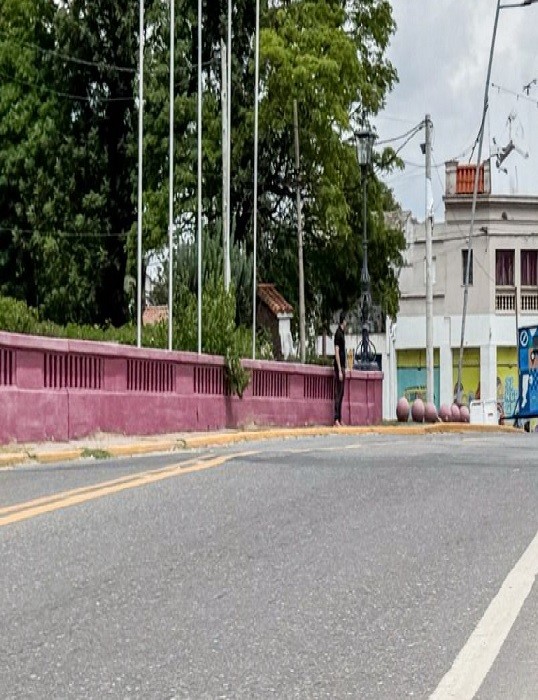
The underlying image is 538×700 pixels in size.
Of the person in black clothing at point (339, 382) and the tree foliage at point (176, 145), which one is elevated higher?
the tree foliage at point (176, 145)

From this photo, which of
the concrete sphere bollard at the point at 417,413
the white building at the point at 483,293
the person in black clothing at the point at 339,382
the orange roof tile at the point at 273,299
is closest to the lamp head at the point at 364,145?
the person in black clothing at the point at 339,382

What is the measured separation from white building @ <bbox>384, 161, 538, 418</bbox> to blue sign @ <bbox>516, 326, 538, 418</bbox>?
14283 millimetres

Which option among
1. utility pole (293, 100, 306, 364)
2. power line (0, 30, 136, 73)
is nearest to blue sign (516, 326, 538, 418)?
utility pole (293, 100, 306, 364)

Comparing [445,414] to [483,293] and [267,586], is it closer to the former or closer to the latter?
[483,293]

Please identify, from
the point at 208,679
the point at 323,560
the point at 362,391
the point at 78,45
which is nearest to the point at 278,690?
the point at 208,679

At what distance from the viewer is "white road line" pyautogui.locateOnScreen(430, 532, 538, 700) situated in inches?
222

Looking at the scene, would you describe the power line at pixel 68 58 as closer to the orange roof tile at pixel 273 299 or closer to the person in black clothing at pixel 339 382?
the orange roof tile at pixel 273 299

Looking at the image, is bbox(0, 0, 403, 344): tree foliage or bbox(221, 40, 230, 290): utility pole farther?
bbox(0, 0, 403, 344): tree foliage

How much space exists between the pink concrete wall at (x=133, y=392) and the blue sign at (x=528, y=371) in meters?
10.5

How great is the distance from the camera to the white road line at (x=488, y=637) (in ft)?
18.5

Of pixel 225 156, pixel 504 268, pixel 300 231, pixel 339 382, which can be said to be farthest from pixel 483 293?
pixel 339 382

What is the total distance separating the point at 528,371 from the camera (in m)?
39.2

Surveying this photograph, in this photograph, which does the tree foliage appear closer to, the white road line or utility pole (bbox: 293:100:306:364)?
utility pole (bbox: 293:100:306:364)

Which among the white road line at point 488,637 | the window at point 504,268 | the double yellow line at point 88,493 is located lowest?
the white road line at point 488,637
